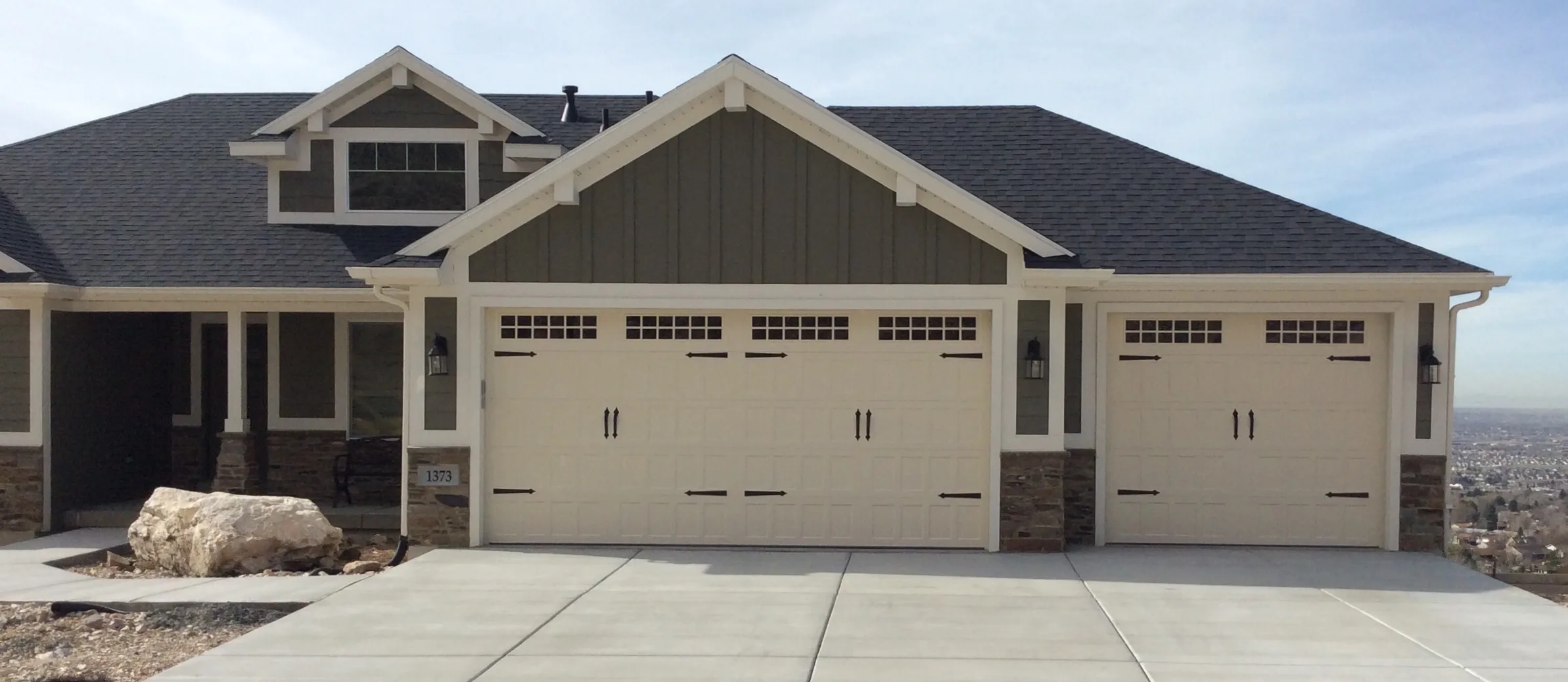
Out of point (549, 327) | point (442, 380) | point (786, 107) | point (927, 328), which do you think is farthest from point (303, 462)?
point (927, 328)

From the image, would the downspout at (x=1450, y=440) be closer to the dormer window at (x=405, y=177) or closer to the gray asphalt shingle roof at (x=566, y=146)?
the gray asphalt shingle roof at (x=566, y=146)

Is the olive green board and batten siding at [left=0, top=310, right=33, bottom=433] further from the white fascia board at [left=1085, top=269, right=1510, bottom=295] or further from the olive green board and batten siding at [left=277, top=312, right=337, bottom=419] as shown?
the white fascia board at [left=1085, top=269, right=1510, bottom=295]

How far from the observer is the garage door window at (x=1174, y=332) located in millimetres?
10695

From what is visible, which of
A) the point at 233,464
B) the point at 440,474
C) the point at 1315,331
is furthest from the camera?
the point at 233,464

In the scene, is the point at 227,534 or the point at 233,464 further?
the point at 233,464

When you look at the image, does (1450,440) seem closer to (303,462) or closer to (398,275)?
(398,275)

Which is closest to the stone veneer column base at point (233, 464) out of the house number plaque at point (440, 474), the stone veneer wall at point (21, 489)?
the stone veneer wall at point (21, 489)

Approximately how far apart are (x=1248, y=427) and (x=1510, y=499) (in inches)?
674

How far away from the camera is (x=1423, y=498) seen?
10508mm

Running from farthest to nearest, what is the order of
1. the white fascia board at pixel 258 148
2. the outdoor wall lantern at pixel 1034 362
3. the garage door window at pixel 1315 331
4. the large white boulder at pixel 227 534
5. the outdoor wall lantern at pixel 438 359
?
the white fascia board at pixel 258 148
the garage door window at pixel 1315 331
the outdoor wall lantern at pixel 438 359
the outdoor wall lantern at pixel 1034 362
the large white boulder at pixel 227 534

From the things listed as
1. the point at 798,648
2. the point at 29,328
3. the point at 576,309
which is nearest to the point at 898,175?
the point at 576,309

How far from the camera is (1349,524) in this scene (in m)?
10.7

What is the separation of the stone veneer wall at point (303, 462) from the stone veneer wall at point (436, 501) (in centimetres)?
342

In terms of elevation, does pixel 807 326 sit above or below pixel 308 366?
above
